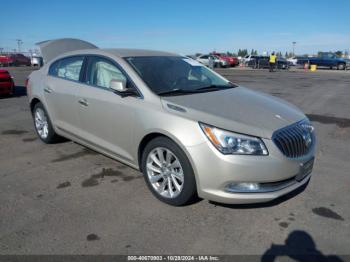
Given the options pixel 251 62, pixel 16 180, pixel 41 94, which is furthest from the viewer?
pixel 251 62

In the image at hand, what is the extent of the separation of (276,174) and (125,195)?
1718 millimetres

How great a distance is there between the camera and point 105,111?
4133 mm

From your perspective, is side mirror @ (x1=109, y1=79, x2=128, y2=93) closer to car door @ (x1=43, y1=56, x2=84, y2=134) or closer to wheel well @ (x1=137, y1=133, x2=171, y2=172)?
wheel well @ (x1=137, y1=133, x2=171, y2=172)

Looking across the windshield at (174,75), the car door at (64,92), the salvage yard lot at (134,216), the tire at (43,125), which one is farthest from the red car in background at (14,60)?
the windshield at (174,75)

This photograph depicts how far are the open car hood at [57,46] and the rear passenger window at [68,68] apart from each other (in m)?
1.80

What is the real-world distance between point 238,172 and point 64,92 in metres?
3.01

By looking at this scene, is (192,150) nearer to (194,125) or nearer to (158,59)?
(194,125)

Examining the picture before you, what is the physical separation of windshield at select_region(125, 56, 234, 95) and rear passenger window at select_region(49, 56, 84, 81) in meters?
1.01

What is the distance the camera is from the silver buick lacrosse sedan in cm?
311

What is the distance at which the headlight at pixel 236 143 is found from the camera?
121 inches

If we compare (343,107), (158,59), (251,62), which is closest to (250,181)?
A: (158,59)

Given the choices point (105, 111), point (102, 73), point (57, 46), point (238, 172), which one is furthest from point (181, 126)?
point (57, 46)

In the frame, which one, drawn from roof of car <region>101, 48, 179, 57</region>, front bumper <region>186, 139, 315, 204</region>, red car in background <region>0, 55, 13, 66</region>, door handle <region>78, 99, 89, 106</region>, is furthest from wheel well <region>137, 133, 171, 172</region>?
red car in background <region>0, 55, 13, 66</region>

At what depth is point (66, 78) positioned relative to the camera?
197 inches
